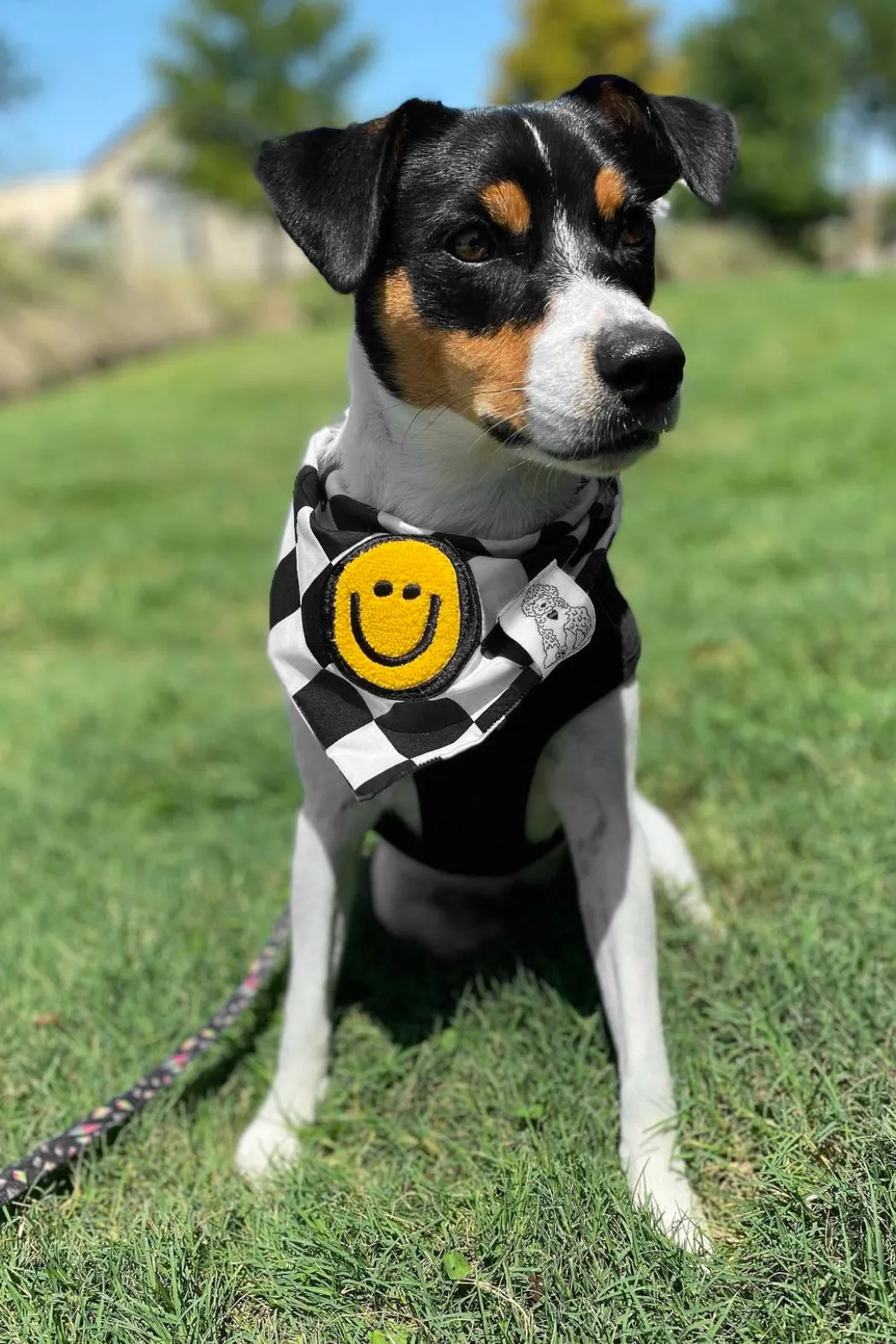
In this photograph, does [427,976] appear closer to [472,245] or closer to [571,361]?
[571,361]

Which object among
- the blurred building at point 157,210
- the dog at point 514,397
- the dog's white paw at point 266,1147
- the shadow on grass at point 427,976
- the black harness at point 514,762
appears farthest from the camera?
the blurred building at point 157,210

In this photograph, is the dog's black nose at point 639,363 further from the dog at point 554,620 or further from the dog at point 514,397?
the dog at point 554,620

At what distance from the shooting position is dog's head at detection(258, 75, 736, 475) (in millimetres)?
1936

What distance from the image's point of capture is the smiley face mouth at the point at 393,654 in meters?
2.12

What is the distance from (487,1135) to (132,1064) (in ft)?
3.00

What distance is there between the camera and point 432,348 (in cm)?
211

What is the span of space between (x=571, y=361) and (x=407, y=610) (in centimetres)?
57

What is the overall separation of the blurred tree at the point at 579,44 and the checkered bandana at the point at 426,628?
3891cm

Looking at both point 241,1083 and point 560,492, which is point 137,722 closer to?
point 241,1083

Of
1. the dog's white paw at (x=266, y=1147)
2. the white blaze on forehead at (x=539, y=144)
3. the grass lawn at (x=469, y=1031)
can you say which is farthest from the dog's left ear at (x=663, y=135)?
the dog's white paw at (x=266, y=1147)

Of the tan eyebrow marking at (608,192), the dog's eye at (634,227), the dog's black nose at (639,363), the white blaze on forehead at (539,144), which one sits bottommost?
the dog's black nose at (639,363)

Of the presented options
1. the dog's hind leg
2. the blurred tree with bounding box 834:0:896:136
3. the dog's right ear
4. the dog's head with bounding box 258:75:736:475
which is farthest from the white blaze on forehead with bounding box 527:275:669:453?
the blurred tree with bounding box 834:0:896:136

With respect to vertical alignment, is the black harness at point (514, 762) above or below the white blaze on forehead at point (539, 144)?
below

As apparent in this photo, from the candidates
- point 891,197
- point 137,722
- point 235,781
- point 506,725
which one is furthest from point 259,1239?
point 891,197
